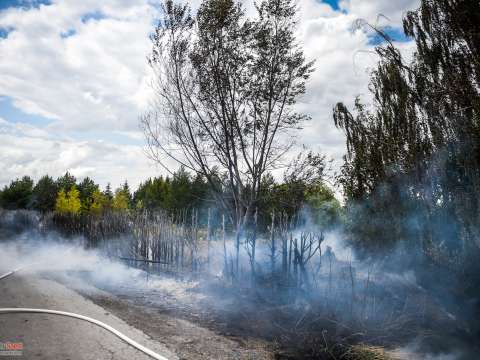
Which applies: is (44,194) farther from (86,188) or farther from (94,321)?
(94,321)

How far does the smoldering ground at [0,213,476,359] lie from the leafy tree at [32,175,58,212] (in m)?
53.9

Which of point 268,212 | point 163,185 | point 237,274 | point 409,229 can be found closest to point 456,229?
point 409,229

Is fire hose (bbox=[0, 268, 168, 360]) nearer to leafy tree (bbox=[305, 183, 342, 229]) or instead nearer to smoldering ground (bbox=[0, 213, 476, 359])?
smoldering ground (bbox=[0, 213, 476, 359])

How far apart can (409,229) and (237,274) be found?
4073 mm

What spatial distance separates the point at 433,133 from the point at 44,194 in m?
69.0

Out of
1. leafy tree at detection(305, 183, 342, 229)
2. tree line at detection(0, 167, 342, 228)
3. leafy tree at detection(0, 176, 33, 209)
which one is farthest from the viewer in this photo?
leafy tree at detection(0, 176, 33, 209)

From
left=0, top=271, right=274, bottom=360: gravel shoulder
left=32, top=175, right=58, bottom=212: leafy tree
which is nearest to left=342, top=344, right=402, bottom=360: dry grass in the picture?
left=0, top=271, right=274, bottom=360: gravel shoulder

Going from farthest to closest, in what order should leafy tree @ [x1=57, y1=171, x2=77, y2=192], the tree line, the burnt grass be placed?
leafy tree @ [x1=57, y1=171, x2=77, y2=192] → the tree line → the burnt grass

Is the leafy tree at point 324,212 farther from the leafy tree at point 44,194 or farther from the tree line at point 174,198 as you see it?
the leafy tree at point 44,194

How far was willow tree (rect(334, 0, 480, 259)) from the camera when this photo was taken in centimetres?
480

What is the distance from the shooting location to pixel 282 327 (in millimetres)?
5551

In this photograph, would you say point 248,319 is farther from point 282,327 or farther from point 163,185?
point 163,185

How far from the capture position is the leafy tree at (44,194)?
56.5m

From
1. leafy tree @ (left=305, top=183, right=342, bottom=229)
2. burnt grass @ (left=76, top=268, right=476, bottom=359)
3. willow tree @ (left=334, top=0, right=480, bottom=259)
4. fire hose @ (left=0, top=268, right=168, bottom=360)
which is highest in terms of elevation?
willow tree @ (left=334, top=0, right=480, bottom=259)
